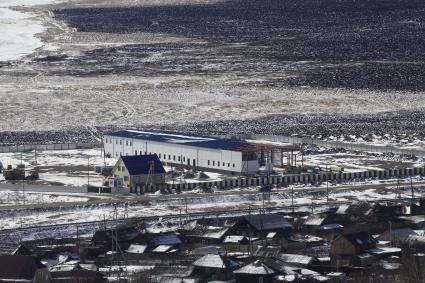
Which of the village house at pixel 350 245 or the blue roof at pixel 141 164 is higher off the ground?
the blue roof at pixel 141 164

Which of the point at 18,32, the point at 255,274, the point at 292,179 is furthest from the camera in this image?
the point at 18,32

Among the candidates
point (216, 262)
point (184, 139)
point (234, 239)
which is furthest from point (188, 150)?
point (216, 262)

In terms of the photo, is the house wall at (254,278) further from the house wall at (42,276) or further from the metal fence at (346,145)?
the metal fence at (346,145)

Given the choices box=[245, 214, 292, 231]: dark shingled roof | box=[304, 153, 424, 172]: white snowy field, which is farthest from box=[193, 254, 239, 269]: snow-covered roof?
box=[304, 153, 424, 172]: white snowy field

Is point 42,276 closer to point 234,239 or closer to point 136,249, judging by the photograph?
point 136,249

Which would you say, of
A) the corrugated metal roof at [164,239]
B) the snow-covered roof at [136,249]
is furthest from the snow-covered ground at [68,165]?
the snow-covered roof at [136,249]

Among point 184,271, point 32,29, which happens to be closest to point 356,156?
point 184,271

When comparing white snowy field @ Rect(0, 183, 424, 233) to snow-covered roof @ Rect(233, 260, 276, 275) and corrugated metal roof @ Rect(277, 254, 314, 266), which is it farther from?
Answer: snow-covered roof @ Rect(233, 260, 276, 275)

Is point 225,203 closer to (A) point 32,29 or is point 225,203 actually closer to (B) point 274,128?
(B) point 274,128
